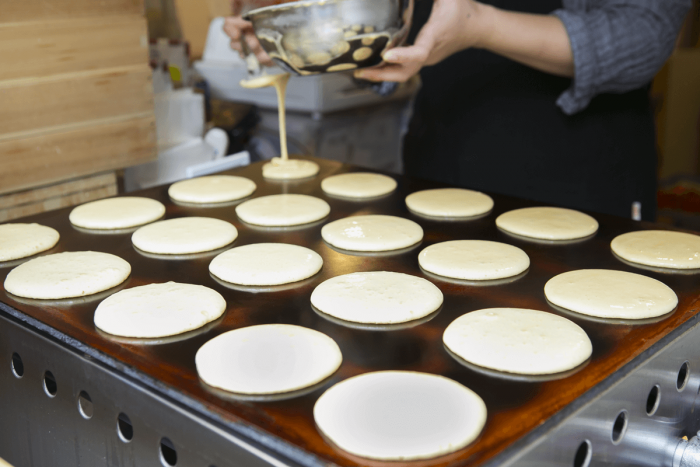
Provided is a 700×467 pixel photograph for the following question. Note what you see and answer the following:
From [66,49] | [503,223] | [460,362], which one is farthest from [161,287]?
[66,49]

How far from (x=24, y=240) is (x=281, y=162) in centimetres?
80

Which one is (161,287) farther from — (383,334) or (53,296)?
(383,334)

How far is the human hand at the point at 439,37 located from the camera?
4.42 ft

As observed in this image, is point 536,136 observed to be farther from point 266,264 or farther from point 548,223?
point 266,264

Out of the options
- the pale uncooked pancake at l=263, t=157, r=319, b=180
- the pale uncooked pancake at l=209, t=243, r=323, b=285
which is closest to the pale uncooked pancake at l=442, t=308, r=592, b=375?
the pale uncooked pancake at l=209, t=243, r=323, b=285

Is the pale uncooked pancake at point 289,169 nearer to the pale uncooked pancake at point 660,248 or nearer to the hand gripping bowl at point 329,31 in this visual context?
the hand gripping bowl at point 329,31

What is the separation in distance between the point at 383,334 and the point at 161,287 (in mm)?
438

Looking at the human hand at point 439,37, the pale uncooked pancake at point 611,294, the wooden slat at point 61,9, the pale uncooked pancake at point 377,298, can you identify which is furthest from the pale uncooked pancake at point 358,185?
the wooden slat at point 61,9

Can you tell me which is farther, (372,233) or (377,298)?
(372,233)

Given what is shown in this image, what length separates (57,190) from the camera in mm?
1896

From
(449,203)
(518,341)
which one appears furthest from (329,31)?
(518,341)

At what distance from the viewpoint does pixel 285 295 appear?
1.15 metres

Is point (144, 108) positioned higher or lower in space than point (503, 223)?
higher

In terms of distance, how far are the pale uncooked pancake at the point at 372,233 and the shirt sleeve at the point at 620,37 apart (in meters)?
0.67
